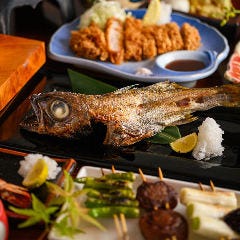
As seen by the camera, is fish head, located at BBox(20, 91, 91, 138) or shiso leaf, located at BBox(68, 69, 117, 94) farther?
shiso leaf, located at BBox(68, 69, 117, 94)

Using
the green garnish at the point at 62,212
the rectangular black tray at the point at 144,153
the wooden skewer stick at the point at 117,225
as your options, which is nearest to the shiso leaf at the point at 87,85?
the rectangular black tray at the point at 144,153

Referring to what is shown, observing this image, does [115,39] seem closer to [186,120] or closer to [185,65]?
[185,65]

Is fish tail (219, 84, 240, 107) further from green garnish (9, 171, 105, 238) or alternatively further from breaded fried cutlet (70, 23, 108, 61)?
green garnish (9, 171, 105, 238)

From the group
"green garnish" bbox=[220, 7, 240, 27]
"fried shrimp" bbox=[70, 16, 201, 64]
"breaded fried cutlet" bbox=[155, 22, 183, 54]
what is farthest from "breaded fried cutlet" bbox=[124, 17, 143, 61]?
"green garnish" bbox=[220, 7, 240, 27]

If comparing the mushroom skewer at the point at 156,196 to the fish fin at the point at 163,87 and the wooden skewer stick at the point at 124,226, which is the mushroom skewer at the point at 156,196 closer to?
the wooden skewer stick at the point at 124,226

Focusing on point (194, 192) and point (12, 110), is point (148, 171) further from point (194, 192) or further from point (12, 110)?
point (12, 110)

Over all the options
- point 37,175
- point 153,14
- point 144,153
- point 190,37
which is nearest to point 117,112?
point 144,153

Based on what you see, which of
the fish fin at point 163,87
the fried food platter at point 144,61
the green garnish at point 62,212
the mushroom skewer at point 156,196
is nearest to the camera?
the green garnish at point 62,212
